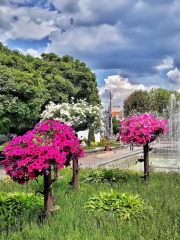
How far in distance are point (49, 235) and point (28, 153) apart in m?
1.02

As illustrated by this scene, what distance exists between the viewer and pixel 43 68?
1758cm

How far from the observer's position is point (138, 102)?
38062 millimetres

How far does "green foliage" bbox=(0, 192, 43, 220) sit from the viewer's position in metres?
3.51

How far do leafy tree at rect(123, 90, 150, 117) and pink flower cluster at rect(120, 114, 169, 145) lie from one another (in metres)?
32.9

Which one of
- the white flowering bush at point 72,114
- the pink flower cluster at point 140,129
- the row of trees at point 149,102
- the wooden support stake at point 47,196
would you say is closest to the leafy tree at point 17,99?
the white flowering bush at point 72,114

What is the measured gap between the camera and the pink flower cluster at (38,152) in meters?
2.87

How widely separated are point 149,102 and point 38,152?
38038 millimetres

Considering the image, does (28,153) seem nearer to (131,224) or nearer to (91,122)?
(131,224)

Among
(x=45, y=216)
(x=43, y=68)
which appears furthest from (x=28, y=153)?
(x=43, y=68)

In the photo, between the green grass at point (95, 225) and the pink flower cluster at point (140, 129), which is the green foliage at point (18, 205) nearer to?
the green grass at point (95, 225)

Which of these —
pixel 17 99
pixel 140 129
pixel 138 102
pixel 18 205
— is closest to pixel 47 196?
pixel 18 205

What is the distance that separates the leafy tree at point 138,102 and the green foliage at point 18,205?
35.1 m

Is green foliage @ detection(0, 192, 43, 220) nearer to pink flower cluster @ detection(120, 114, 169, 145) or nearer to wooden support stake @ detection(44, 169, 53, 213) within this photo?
wooden support stake @ detection(44, 169, 53, 213)

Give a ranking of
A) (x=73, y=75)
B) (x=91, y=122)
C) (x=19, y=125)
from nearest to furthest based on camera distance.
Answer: (x=91, y=122) < (x=19, y=125) < (x=73, y=75)
